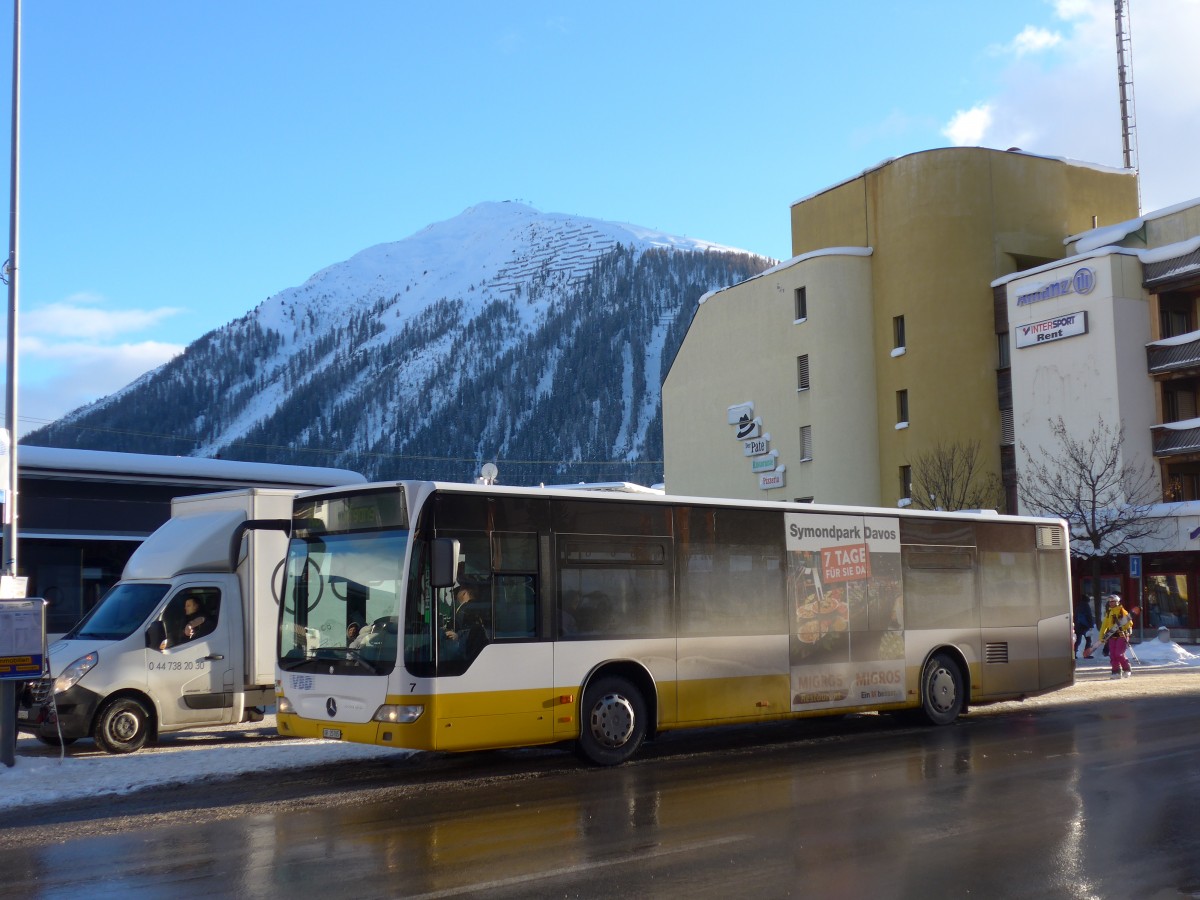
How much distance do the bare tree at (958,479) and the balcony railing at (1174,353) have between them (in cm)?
745

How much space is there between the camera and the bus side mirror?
11180 mm

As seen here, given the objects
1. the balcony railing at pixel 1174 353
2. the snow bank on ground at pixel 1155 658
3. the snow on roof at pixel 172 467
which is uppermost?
the balcony railing at pixel 1174 353

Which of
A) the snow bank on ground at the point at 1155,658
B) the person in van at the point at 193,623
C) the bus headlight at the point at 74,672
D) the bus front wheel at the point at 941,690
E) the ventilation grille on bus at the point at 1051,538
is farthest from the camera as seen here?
the snow bank on ground at the point at 1155,658

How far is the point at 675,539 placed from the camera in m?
13.8

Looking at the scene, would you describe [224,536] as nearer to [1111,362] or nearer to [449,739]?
[449,739]

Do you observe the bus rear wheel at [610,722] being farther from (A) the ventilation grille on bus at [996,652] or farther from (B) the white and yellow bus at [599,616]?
(A) the ventilation grille on bus at [996,652]

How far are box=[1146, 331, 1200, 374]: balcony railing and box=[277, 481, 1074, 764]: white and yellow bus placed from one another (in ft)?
94.2

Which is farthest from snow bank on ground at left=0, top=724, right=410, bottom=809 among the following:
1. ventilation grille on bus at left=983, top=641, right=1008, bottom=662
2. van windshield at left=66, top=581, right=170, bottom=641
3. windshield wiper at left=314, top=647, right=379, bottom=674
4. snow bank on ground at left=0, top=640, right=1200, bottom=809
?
ventilation grille on bus at left=983, top=641, right=1008, bottom=662

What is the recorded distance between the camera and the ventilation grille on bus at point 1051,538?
18.5m

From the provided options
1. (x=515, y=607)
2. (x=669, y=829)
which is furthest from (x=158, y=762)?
(x=669, y=829)

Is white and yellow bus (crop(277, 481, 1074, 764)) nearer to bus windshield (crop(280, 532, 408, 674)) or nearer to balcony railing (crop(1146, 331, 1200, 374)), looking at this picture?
bus windshield (crop(280, 532, 408, 674))

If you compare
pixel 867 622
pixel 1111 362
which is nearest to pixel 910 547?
pixel 867 622

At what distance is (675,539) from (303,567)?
4.14 metres

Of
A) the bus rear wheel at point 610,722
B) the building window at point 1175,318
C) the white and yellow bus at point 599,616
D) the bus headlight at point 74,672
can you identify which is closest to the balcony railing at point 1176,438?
the building window at point 1175,318
